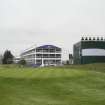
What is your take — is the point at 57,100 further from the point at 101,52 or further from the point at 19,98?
the point at 101,52

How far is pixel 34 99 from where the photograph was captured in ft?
75.7

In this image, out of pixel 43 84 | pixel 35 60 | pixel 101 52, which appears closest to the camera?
pixel 43 84

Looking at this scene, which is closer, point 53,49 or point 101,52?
point 101,52

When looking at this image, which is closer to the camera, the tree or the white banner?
the white banner

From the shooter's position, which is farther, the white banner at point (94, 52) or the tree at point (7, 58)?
the tree at point (7, 58)

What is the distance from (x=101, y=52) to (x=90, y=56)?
431cm

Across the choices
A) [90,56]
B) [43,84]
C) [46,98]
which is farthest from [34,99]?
[90,56]

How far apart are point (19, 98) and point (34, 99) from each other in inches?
48.0

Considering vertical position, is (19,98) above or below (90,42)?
below

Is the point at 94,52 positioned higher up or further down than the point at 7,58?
higher up

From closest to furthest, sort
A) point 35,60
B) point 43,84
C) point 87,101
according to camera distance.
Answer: point 87,101
point 43,84
point 35,60

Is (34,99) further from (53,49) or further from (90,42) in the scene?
(53,49)

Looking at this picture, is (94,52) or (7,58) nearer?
(94,52)

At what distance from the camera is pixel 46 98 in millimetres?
23672
